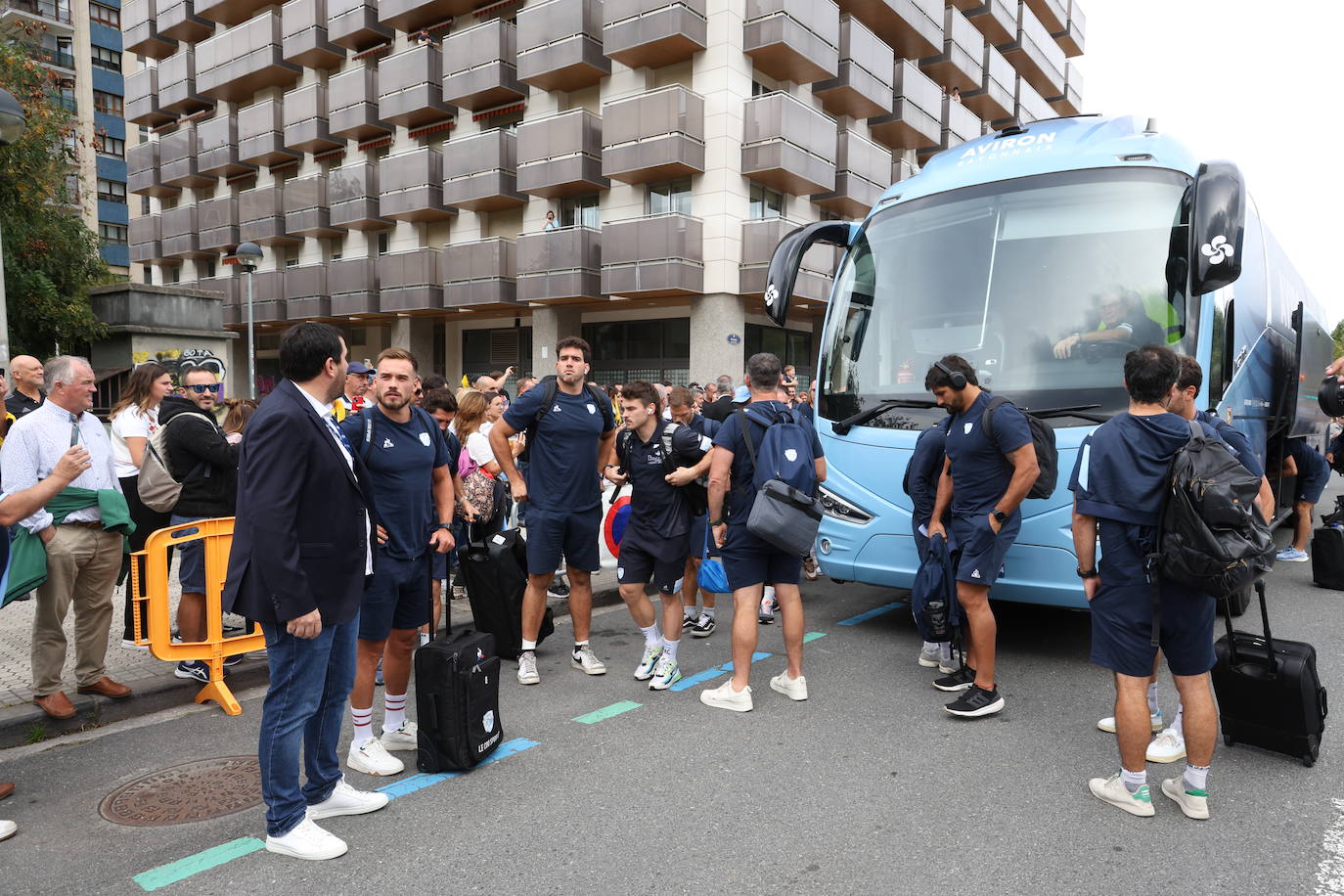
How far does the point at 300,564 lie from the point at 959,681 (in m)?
3.66

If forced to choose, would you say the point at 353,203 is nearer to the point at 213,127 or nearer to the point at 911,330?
the point at 213,127

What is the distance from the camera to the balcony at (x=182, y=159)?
120ft

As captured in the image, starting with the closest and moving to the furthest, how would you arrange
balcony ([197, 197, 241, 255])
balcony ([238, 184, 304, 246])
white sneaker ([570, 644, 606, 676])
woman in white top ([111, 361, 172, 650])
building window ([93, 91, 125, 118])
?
white sneaker ([570, 644, 606, 676]) < woman in white top ([111, 361, 172, 650]) < balcony ([238, 184, 304, 246]) < balcony ([197, 197, 241, 255]) < building window ([93, 91, 125, 118])

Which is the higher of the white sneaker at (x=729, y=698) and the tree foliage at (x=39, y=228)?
the tree foliage at (x=39, y=228)

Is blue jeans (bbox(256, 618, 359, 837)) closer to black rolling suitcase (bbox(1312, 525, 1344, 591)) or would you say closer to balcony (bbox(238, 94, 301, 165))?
black rolling suitcase (bbox(1312, 525, 1344, 591))

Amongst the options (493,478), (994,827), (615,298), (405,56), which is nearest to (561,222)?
(615,298)

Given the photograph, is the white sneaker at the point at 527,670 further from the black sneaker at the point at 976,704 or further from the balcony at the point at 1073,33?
the balcony at the point at 1073,33

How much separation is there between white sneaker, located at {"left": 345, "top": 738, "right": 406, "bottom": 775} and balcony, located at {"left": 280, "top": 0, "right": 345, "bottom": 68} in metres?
33.3

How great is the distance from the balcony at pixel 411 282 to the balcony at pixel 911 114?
15.2m

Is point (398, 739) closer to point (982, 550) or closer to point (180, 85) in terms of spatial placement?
point (982, 550)

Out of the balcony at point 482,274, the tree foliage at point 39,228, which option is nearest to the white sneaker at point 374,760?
the tree foliage at point 39,228

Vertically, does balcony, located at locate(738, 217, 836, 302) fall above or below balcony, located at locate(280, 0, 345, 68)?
below

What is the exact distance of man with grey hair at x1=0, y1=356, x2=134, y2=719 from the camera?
14.2 ft

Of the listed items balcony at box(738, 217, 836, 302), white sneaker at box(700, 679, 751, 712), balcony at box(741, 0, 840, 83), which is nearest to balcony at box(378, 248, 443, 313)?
balcony at box(738, 217, 836, 302)
